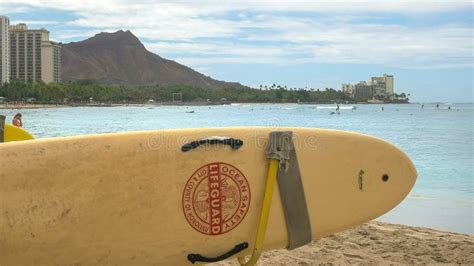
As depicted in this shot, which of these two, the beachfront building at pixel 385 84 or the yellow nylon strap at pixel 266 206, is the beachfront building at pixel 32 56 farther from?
the yellow nylon strap at pixel 266 206

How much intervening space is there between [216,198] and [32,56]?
482 feet

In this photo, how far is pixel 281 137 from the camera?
7.34ft

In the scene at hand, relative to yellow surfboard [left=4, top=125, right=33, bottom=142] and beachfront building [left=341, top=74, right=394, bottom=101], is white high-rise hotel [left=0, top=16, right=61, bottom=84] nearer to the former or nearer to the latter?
beachfront building [left=341, top=74, right=394, bottom=101]

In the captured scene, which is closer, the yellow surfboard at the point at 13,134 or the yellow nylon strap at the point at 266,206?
the yellow nylon strap at the point at 266,206

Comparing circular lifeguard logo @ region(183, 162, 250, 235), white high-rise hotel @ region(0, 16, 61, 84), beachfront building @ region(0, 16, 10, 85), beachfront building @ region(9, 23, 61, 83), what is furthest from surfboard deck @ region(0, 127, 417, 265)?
beachfront building @ region(9, 23, 61, 83)

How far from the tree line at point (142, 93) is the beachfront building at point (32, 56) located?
68.1 feet

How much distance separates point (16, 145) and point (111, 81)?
158m

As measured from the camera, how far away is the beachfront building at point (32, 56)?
448ft

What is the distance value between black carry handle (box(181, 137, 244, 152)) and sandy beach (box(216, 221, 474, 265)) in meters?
1.64

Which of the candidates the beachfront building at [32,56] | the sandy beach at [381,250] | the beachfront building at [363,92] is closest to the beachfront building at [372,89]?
the beachfront building at [363,92]

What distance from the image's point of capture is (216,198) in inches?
85.0

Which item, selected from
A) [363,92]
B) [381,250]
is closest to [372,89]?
[363,92]

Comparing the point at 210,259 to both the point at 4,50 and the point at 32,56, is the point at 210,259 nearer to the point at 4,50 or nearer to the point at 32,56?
the point at 4,50

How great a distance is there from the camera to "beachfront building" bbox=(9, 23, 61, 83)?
448 ft
